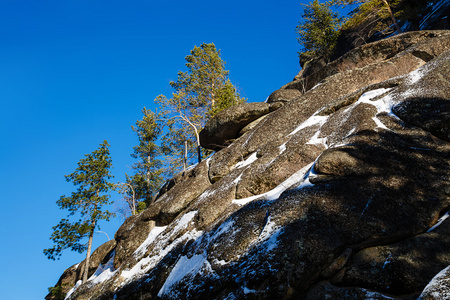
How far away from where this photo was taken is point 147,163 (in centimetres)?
3297

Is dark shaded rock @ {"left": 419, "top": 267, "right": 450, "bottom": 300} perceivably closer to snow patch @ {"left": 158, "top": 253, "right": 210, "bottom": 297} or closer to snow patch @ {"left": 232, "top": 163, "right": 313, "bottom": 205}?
snow patch @ {"left": 232, "top": 163, "right": 313, "bottom": 205}

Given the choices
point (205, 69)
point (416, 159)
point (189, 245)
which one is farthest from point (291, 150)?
point (205, 69)

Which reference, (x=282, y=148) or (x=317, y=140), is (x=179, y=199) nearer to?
(x=282, y=148)

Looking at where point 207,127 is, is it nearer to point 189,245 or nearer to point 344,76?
point 344,76

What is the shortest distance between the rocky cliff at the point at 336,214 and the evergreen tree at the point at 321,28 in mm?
18722

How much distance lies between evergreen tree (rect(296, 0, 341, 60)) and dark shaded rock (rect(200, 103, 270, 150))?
1751 cm

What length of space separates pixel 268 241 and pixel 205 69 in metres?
26.1

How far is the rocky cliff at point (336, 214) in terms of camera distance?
18.6ft

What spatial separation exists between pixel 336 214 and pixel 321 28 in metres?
32.9

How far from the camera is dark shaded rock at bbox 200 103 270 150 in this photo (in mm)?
19766

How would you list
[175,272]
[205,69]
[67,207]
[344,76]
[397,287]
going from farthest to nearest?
[205,69] → [67,207] → [344,76] → [175,272] → [397,287]

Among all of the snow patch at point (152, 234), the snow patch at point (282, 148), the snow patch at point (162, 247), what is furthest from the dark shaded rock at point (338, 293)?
the snow patch at point (152, 234)

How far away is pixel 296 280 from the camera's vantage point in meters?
5.60

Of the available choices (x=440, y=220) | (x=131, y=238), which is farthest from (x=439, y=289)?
(x=131, y=238)
